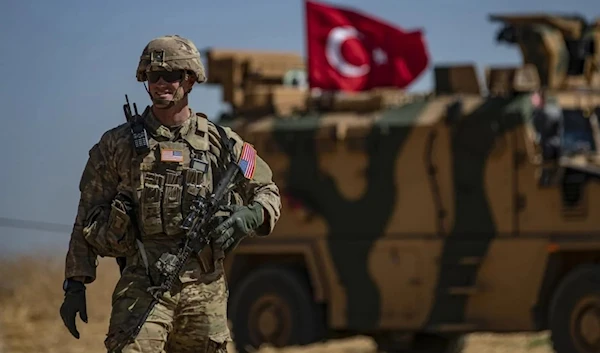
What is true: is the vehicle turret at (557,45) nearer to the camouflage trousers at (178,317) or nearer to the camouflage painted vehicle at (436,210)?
the camouflage painted vehicle at (436,210)

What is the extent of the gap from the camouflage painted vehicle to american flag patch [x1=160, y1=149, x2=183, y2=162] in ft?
18.5

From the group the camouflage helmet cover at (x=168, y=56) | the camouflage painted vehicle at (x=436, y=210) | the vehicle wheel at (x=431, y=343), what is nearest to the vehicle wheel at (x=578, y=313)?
the camouflage painted vehicle at (x=436, y=210)

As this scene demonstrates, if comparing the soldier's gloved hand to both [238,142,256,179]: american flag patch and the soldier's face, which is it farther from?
the soldier's face

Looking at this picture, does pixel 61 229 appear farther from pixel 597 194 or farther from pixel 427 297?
pixel 597 194

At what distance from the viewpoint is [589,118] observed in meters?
12.3

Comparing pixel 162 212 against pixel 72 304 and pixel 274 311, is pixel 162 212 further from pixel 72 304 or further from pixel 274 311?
pixel 274 311

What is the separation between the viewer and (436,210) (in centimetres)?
1199

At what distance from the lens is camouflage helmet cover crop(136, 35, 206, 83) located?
20.3 feet

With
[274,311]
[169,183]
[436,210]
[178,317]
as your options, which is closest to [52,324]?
[274,311]

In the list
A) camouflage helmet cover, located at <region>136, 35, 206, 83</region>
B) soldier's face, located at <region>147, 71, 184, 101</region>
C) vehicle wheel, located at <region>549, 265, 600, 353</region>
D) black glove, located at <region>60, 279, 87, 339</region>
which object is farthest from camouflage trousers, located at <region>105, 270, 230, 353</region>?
vehicle wheel, located at <region>549, 265, 600, 353</region>

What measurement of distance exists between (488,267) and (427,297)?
576 millimetres

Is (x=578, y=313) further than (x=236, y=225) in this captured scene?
Yes

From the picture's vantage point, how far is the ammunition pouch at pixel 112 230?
241 inches

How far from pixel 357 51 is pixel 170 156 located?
8.20 m
